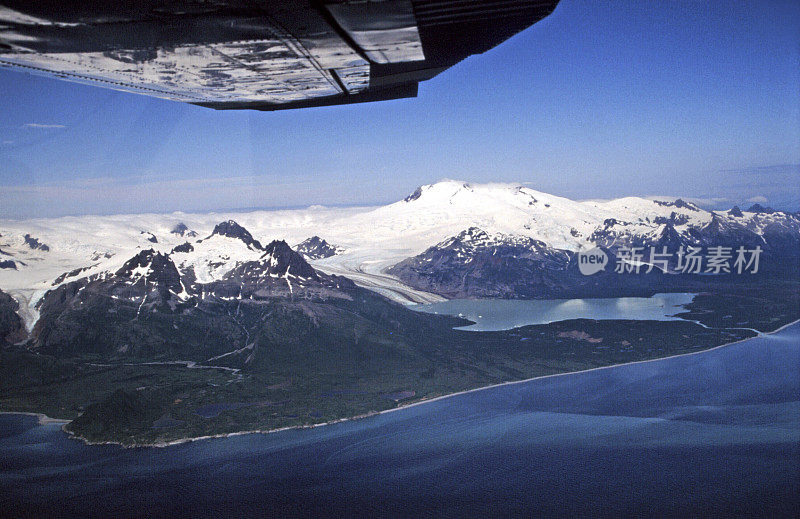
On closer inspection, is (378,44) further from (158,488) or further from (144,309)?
(144,309)

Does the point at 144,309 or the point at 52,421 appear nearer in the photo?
the point at 52,421

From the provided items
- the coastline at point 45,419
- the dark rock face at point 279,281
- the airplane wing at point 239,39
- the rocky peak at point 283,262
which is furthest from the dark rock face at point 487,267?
the airplane wing at point 239,39

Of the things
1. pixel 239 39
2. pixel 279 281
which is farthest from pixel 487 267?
pixel 239 39

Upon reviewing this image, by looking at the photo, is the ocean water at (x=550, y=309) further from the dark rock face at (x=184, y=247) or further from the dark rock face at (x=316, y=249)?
the dark rock face at (x=184, y=247)

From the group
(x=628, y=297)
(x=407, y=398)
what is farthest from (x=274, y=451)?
(x=628, y=297)

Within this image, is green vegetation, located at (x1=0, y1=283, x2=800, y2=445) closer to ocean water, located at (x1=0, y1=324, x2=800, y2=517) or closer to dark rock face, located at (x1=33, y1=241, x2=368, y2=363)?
dark rock face, located at (x1=33, y1=241, x2=368, y2=363)

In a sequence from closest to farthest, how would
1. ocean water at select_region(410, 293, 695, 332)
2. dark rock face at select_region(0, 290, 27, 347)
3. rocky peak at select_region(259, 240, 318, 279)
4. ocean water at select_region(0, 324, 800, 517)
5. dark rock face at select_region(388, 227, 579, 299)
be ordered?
ocean water at select_region(0, 324, 800, 517) → dark rock face at select_region(0, 290, 27, 347) → ocean water at select_region(410, 293, 695, 332) → rocky peak at select_region(259, 240, 318, 279) → dark rock face at select_region(388, 227, 579, 299)

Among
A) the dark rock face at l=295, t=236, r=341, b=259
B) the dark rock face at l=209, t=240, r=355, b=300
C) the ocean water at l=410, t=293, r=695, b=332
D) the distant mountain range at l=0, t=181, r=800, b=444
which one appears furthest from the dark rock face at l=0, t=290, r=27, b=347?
the ocean water at l=410, t=293, r=695, b=332
